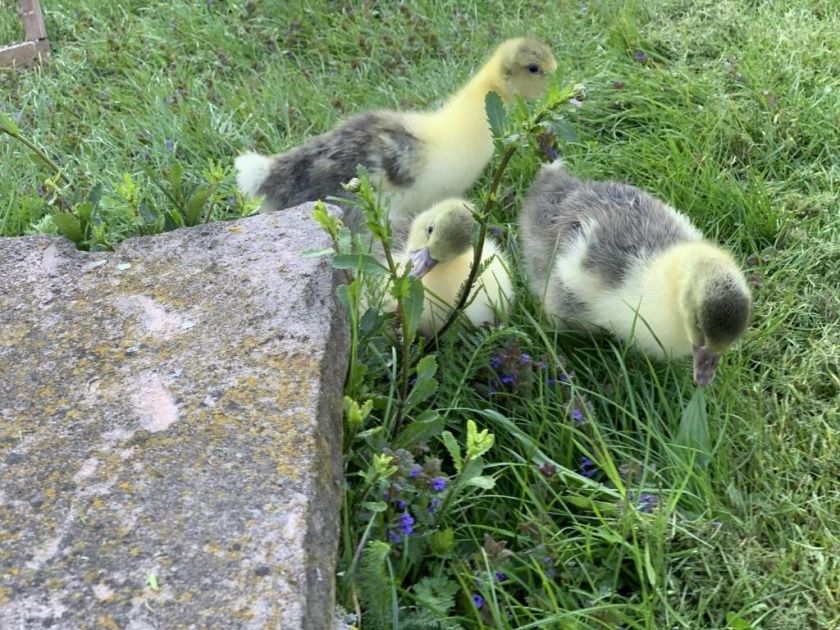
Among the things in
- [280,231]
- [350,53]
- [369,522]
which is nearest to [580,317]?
[280,231]

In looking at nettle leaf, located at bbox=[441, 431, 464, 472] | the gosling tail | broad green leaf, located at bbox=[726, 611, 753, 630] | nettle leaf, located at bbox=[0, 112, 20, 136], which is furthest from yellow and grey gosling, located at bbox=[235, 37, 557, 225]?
broad green leaf, located at bbox=[726, 611, 753, 630]

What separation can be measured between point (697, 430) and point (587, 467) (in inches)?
13.0

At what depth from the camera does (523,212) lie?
11.6 feet

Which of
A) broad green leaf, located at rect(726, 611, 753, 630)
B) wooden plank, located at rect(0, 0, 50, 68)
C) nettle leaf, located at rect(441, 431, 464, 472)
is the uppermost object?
wooden plank, located at rect(0, 0, 50, 68)

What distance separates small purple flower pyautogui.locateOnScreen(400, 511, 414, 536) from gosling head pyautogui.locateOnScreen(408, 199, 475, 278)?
35.5 inches

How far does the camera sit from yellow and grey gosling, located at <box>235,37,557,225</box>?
3773mm

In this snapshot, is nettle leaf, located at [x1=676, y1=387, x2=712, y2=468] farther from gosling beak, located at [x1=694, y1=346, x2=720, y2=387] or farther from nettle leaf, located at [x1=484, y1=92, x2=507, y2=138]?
nettle leaf, located at [x1=484, y1=92, x2=507, y2=138]

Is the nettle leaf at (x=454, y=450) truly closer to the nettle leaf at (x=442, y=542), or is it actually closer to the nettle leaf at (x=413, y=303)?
the nettle leaf at (x=442, y=542)

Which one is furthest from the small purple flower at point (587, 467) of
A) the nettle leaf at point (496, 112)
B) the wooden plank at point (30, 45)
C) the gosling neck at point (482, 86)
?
the wooden plank at point (30, 45)

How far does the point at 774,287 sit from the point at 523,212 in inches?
36.6

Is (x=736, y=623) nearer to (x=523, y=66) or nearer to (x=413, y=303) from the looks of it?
(x=413, y=303)

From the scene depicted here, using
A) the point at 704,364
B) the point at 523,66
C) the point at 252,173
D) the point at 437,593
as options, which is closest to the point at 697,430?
the point at 704,364

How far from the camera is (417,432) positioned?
2.42 metres

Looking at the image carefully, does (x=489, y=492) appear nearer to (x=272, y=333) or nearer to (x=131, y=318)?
(x=272, y=333)
